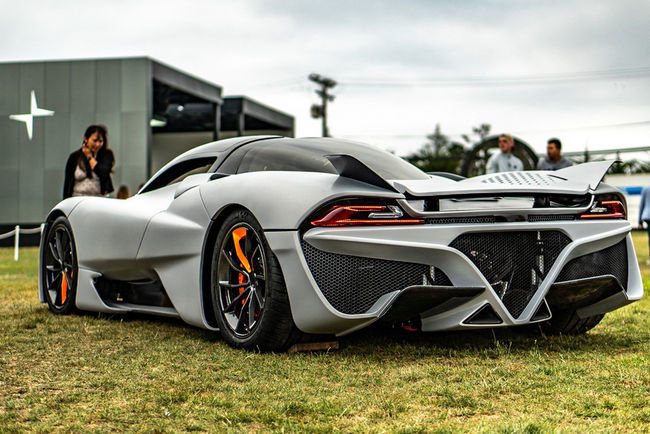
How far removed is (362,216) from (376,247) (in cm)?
17

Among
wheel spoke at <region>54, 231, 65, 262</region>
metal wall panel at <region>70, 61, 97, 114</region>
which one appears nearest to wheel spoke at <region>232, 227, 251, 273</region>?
wheel spoke at <region>54, 231, 65, 262</region>

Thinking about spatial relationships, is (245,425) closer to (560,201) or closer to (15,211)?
(560,201)

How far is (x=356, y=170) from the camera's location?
13.1 ft

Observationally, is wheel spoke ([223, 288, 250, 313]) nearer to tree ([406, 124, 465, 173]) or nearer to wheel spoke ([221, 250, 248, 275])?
wheel spoke ([221, 250, 248, 275])

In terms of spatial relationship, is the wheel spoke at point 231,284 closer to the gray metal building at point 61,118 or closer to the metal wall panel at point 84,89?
the gray metal building at point 61,118

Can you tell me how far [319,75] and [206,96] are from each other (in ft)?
54.3

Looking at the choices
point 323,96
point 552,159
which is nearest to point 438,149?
point 323,96

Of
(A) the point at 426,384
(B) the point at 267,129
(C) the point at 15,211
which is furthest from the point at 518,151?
(B) the point at 267,129

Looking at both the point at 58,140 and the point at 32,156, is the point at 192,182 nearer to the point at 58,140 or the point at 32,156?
the point at 58,140

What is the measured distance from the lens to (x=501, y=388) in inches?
130

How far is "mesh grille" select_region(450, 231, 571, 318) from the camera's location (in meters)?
3.97

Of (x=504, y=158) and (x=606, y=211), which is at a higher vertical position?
(x=504, y=158)

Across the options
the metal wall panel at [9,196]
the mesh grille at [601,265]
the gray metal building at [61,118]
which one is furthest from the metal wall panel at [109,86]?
the mesh grille at [601,265]

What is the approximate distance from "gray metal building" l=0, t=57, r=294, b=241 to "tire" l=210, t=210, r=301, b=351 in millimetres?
21879
